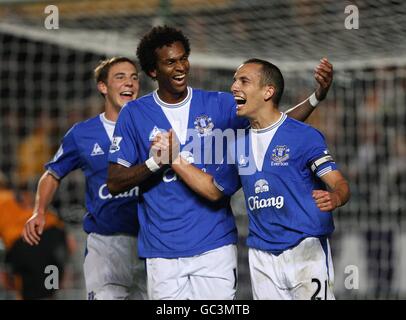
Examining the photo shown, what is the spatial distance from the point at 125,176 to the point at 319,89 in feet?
3.84

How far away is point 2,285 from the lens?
8.97 metres

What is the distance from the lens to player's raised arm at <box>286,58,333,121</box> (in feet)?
17.0

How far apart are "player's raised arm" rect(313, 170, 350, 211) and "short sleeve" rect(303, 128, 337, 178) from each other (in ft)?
0.18

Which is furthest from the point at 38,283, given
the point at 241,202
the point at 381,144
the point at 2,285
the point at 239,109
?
the point at 381,144

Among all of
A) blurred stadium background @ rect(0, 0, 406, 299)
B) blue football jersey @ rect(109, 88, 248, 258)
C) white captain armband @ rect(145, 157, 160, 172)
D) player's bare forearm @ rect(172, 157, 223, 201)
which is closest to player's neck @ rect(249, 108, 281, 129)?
blue football jersey @ rect(109, 88, 248, 258)

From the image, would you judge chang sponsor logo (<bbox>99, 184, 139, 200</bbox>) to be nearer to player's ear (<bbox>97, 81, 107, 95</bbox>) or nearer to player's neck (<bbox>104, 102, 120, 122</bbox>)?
player's neck (<bbox>104, 102, 120, 122</bbox>)

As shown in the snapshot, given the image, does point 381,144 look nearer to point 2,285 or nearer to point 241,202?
point 241,202

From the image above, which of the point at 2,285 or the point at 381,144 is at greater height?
the point at 381,144

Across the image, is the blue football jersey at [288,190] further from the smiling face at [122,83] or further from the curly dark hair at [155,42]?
the smiling face at [122,83]

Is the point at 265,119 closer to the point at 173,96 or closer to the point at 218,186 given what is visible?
the point at 218,186

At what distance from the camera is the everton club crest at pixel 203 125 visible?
527 cm

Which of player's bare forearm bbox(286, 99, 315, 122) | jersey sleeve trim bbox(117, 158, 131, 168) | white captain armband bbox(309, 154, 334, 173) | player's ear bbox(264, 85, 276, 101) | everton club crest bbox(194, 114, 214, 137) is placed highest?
player's ear bbox(264, 85, 276, 101)

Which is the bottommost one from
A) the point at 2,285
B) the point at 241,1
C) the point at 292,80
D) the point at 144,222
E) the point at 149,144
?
the point at 2,285

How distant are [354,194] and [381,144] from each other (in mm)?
579
